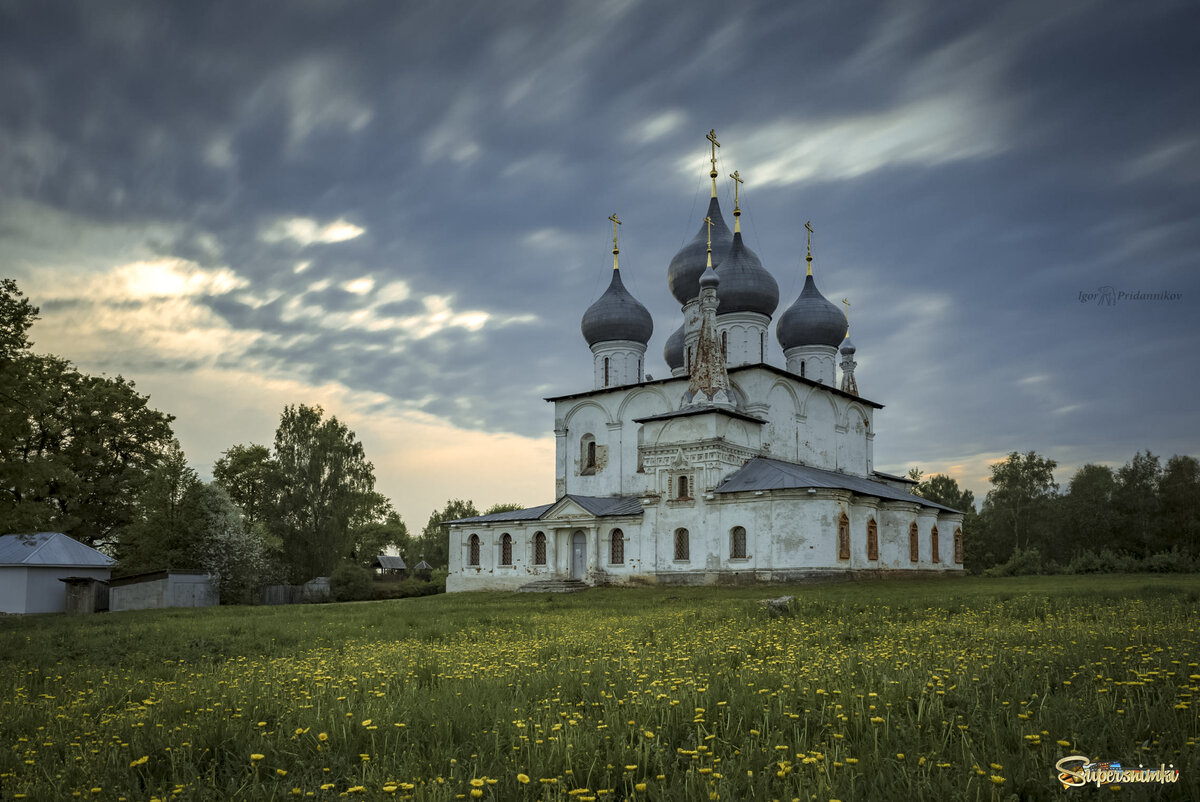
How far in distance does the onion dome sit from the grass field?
1436 inches

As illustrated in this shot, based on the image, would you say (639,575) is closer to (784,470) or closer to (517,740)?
(784,470)

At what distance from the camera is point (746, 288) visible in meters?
42.4

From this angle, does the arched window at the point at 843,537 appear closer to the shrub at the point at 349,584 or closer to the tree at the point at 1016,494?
the shrub at the point at 349,584

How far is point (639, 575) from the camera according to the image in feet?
118

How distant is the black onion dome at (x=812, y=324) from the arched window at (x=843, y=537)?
51.1 feet

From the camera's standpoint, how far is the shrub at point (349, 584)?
41.3m

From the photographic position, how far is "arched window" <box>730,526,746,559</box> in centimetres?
3350

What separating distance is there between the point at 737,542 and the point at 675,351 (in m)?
15.7

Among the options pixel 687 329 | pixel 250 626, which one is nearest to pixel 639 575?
pixel 687 329

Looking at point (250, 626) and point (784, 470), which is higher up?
point (784, 470)

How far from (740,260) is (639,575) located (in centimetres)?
1644

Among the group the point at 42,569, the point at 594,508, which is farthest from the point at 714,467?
the point at 42,569

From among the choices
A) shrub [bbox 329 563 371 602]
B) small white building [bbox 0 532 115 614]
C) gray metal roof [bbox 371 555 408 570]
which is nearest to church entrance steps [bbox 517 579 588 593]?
shrub [bbox 329 563 371 602]

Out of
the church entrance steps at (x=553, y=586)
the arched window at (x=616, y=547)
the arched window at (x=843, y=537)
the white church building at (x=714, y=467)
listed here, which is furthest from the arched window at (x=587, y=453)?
the arched window at (x=843, y=537)
